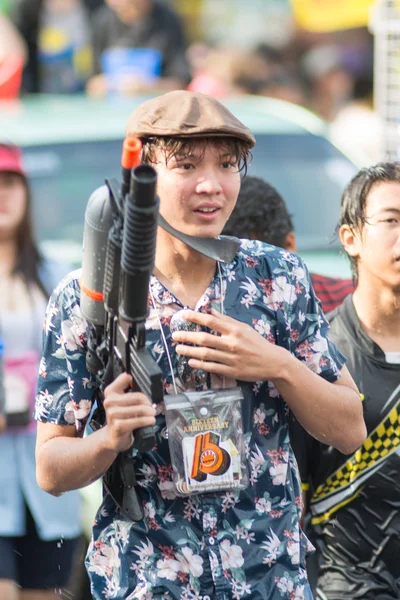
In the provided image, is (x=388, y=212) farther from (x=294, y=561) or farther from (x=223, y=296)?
(x=294, y=561)

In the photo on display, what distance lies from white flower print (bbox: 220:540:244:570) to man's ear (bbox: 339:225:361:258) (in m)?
1.36

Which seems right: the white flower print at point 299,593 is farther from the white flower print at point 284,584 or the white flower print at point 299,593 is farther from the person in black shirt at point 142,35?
the person in black shirt at point 142,35

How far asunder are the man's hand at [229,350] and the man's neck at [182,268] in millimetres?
175

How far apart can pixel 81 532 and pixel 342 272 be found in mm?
2442

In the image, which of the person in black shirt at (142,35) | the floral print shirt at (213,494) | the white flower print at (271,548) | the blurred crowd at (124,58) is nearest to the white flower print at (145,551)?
the floral print shirt at (213,494)

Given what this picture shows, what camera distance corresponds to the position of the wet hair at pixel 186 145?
109 inches

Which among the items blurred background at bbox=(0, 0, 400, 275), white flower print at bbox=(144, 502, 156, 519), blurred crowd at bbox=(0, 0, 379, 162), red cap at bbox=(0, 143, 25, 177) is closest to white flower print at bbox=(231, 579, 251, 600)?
white flower print at bbox=(144, 502, 156, 519)

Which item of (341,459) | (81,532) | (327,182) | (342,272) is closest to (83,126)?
(327,182)

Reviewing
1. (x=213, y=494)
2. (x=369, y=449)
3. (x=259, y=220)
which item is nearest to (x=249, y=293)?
(x=213, y=494)

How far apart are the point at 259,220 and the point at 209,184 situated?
1.54 metres

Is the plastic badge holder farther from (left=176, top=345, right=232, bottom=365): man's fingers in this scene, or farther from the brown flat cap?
the brown flat cap

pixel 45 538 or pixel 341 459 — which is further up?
pixel 341 459

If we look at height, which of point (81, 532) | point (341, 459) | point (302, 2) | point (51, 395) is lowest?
point (81, 532)

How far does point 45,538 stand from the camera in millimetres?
4270
